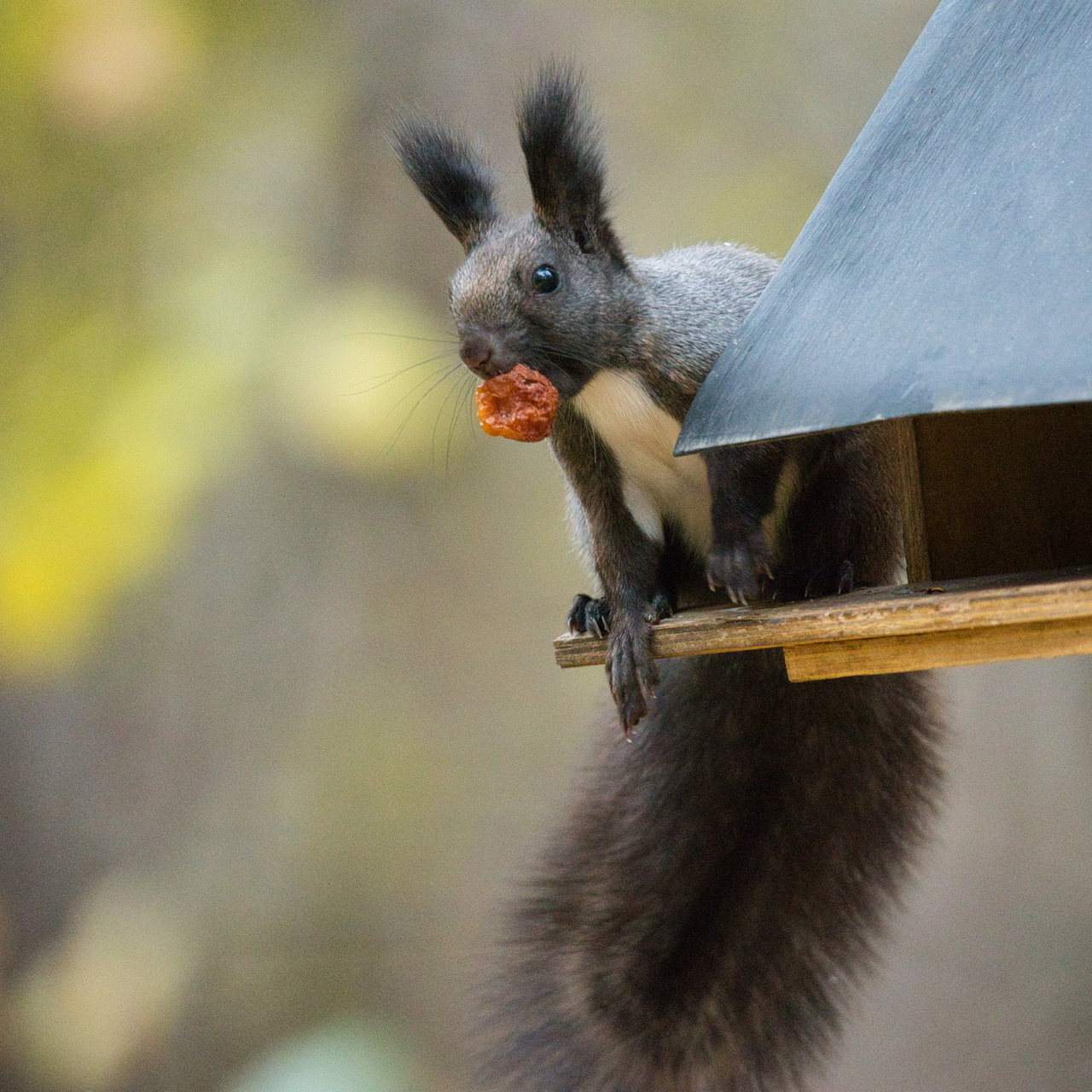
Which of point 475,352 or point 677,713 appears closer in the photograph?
point 475,352

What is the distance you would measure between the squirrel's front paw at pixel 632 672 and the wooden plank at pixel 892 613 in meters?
0.07

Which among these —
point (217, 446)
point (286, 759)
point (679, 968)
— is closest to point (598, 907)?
point (679, 968)

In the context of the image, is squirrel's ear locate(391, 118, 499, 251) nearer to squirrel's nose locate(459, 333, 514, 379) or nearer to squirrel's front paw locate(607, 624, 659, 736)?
squirrel's nose locate(459, 333, 514, 379)

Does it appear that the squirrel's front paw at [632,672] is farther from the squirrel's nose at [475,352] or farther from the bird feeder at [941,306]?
the squirrel's nose at [475,352]

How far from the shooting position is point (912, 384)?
1.47 m

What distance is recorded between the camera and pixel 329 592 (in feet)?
17.9

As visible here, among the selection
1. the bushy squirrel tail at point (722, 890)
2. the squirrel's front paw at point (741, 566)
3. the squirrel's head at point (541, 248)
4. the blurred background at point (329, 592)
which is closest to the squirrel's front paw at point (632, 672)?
the squirrel's front paw at point (741, 566)

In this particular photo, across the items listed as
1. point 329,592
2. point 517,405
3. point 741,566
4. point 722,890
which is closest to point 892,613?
point 741,566

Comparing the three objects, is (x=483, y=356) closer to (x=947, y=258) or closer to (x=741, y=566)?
(x=741, y=566)

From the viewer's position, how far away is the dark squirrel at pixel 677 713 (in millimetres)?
2240

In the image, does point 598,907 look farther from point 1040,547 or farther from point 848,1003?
point 1040,547

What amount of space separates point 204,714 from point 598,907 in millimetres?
3068

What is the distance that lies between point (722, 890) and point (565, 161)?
138cm

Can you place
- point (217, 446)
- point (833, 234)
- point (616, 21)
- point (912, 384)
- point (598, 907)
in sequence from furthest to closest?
point (616, 21), point (217, 446), point (598, 907), point (833, 234), point (912, 384)
